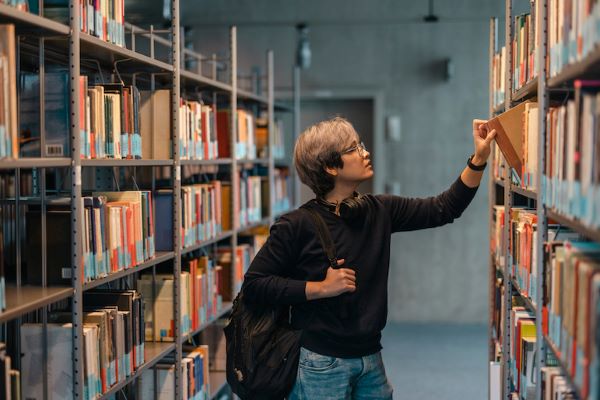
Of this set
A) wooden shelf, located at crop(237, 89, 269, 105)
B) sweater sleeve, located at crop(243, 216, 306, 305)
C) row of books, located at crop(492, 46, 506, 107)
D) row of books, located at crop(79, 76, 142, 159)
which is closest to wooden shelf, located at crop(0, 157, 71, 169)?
row of books, located at crop(79, 76, 142, 159)

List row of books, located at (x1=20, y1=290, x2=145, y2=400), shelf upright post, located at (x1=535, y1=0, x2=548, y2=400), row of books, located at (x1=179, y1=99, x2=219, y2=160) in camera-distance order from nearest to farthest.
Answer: shelf upright post, located at (x1=535, y1=0, x2=548, y2=400) → row of books, located at (x1=20, y1=290, x2=145, y2=400) → row of books, located at (x1=179, y1=99, x2=219, y2=160)

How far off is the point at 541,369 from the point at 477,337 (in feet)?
16.9

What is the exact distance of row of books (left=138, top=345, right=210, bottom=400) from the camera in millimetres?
3945

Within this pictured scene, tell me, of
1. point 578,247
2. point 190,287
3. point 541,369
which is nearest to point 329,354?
point 541,369

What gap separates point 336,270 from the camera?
2545 mm

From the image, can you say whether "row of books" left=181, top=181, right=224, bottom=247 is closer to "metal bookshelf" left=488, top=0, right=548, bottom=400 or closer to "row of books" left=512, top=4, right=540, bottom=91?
"metal bookshelf" left=488, top=0, right=548, bottom=400

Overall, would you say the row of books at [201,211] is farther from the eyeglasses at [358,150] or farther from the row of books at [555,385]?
the row of books at [555,385]

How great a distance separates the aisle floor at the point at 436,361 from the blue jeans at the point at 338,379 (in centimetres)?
293

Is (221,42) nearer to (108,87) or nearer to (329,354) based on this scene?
(108,87)

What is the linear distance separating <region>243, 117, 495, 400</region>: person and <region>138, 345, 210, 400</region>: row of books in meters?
1.49

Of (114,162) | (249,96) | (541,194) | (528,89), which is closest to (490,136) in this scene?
(528,89)

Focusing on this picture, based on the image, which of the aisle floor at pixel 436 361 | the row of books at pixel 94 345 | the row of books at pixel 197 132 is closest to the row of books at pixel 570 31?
the row of books at pixel 94 345

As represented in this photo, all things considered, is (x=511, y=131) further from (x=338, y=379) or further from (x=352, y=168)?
(x=338, y=379)

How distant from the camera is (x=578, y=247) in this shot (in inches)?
77.0
